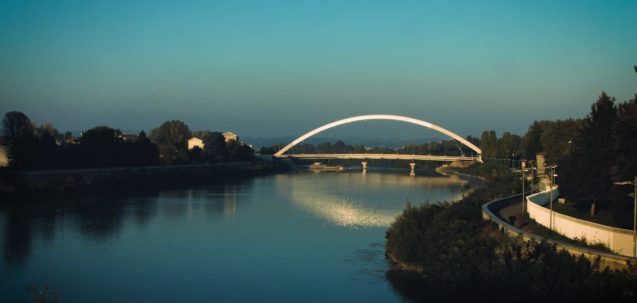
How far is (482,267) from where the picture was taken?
33.9 ft

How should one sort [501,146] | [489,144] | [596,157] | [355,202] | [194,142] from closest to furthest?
[596,157] → [355,202] → [501,146] → [489,144] → [194,142]

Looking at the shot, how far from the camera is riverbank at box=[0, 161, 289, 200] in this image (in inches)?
1005

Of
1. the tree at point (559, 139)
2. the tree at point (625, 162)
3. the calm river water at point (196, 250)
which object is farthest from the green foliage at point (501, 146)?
the tree at point (625, 162)

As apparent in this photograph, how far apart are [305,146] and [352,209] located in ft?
176

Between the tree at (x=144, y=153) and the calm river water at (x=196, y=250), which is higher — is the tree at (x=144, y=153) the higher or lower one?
the higher one

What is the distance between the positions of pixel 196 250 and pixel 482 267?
6831mm

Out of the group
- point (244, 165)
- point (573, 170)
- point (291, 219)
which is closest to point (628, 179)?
point (573, 170)

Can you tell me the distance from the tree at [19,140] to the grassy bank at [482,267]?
1991cm

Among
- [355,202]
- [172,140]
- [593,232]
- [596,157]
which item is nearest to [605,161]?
[596,157]

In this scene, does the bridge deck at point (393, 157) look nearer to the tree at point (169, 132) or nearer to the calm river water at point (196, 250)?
the tree at point (169, 132)

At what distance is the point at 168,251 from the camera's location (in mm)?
14609

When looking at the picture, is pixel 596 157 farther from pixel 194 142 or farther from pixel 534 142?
pixel 194 142

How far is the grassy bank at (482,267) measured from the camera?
8734 millimetres

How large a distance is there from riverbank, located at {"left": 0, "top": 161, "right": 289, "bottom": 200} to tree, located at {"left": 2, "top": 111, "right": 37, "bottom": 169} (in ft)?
2.75
